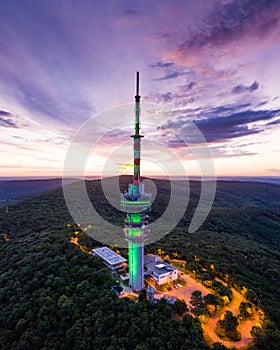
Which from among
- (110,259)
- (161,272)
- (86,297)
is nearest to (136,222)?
(161,272)

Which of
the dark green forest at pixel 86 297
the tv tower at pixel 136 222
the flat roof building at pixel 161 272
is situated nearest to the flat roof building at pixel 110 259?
the dark green forest at pixel 86 297

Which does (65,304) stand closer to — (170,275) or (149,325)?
(149,325)

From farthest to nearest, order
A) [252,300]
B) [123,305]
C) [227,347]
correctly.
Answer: [252,300] < [123,305] < [227,347]

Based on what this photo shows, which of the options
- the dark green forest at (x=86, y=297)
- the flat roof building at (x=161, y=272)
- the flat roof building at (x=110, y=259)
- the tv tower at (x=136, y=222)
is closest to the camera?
the dark green forest at (x=86, y=297)

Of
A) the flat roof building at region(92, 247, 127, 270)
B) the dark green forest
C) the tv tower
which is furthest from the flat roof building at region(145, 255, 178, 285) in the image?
the dark green forest

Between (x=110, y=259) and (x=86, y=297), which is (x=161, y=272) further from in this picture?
(x=86, y=297)

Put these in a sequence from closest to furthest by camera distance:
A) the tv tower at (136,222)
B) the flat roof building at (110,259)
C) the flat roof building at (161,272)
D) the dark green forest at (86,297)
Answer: the dark green forest at (86,297), the tv tower at (136,222), the flat roof building at (161,272), the flat roof building at (110,259)

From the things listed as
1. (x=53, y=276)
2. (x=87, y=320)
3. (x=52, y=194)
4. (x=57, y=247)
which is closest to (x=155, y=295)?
(x=87, y=320)

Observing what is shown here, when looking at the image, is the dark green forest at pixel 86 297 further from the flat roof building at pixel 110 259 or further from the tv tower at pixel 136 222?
the tv tower at pixel 136 222

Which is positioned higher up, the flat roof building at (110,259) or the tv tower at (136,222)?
the tv tower at (136,222)

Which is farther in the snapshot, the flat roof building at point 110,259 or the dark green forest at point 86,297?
the flat roof building at point 110,259

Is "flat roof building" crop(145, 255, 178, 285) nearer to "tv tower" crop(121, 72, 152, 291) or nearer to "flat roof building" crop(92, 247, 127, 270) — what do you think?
Answer: "tv tower" crop(121, 72, 152, 291)
